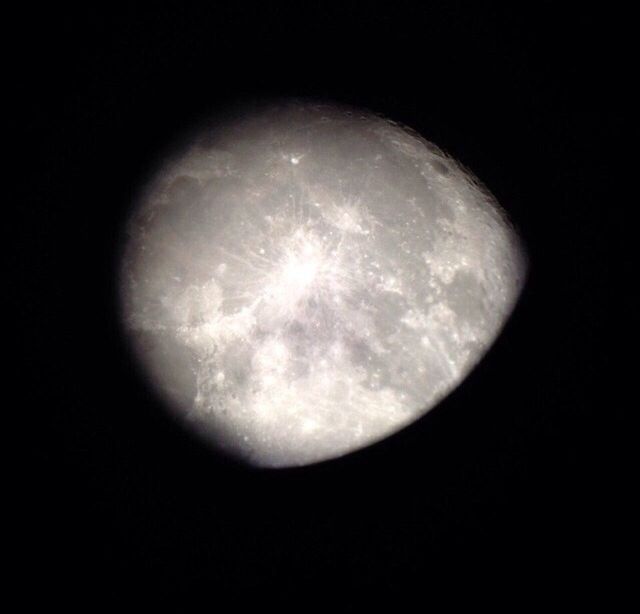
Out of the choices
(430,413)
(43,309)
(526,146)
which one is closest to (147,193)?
(43,309)

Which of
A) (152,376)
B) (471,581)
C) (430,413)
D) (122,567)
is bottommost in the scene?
(122,567)

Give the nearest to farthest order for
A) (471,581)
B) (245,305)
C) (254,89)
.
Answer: (245,305)
(254,89)
(471,581)

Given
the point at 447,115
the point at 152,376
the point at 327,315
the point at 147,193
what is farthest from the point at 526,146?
the point at 152,376

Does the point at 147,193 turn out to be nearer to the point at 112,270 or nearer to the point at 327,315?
the point at 112,270

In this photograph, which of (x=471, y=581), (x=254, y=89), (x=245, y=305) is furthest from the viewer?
(x=471, y=581)

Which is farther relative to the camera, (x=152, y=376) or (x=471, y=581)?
(x=471, y=581)

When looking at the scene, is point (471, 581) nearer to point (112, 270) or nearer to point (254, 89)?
point (112, 270)

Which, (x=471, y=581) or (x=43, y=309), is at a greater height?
(x=43, y=309)
